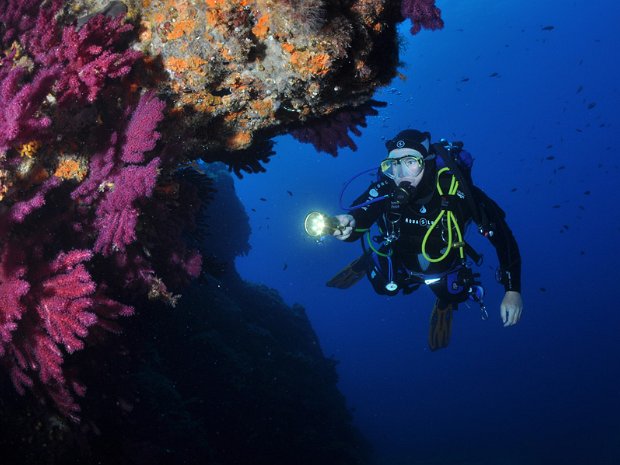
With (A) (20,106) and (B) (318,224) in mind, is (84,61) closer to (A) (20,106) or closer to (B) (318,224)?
(A) (20,106)

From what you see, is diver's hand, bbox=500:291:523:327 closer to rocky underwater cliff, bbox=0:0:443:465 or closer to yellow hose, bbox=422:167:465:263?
yellow hose, bbox=422:167:465:263

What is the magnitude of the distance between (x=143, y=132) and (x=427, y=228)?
15.5ft

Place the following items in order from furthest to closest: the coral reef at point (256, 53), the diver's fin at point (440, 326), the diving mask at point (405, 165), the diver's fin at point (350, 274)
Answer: the diver's fin at point (350, 274)
the diver's fin at point (440, 326)
the diving mask at point (405, 165)
the coral reef at point (256, 53)

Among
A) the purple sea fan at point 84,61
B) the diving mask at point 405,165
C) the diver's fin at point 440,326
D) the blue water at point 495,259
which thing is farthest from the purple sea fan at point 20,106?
the blue water at point 495,259

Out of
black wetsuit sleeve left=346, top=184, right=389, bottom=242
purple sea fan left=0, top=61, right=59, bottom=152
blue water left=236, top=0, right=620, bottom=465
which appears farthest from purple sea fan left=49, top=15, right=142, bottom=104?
blue water left=236, top=0, right=620, bottom=465

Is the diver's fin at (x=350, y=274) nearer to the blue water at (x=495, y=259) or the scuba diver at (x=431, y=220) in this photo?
the scuba diver at (x=431, y=220)

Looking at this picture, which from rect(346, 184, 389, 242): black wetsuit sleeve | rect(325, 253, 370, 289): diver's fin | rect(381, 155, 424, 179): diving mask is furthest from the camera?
rect(325, 253, 370, 289): diver's fin

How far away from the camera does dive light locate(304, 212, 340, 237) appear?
16.9 feet

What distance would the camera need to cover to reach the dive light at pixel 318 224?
5.17m

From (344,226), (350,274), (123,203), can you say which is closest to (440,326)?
(350,274)

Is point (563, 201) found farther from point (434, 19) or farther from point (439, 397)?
point (434, 19)

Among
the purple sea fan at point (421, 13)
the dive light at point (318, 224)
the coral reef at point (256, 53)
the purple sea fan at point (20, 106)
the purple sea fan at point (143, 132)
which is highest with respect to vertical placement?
the purple sea fan at point (421, 13)

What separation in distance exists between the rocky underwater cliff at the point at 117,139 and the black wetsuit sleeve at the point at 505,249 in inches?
108

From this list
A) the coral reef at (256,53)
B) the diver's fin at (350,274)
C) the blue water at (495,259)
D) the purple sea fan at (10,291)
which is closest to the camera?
the purple sea fan at (10,291)
